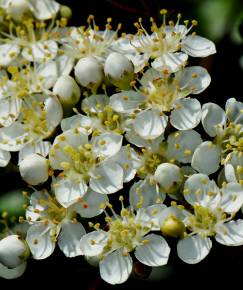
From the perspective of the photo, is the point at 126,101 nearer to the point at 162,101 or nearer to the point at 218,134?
the point at 162,101

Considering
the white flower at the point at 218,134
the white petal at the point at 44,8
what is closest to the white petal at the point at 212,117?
the white flower at the point at 218,134

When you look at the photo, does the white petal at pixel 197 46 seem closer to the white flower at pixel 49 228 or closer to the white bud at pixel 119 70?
the white bud at pixel 119 70

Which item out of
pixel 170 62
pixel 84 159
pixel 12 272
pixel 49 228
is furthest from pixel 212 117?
pixel 12 272

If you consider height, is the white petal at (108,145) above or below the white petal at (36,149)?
above

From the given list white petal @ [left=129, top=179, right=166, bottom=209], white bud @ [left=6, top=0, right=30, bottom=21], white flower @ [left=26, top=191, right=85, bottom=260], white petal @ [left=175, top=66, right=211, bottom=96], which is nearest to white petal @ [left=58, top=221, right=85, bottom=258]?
white flower @ [left=26, top=191, right=85, bottom=260]

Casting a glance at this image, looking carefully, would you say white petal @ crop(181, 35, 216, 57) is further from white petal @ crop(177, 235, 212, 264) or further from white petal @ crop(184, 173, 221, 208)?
white petal @ crop(177, 235, 212, 264)

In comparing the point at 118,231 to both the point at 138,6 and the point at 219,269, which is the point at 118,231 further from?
the point at 138,6

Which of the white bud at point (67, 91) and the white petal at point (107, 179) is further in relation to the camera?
the white bud at point (67, 91)
